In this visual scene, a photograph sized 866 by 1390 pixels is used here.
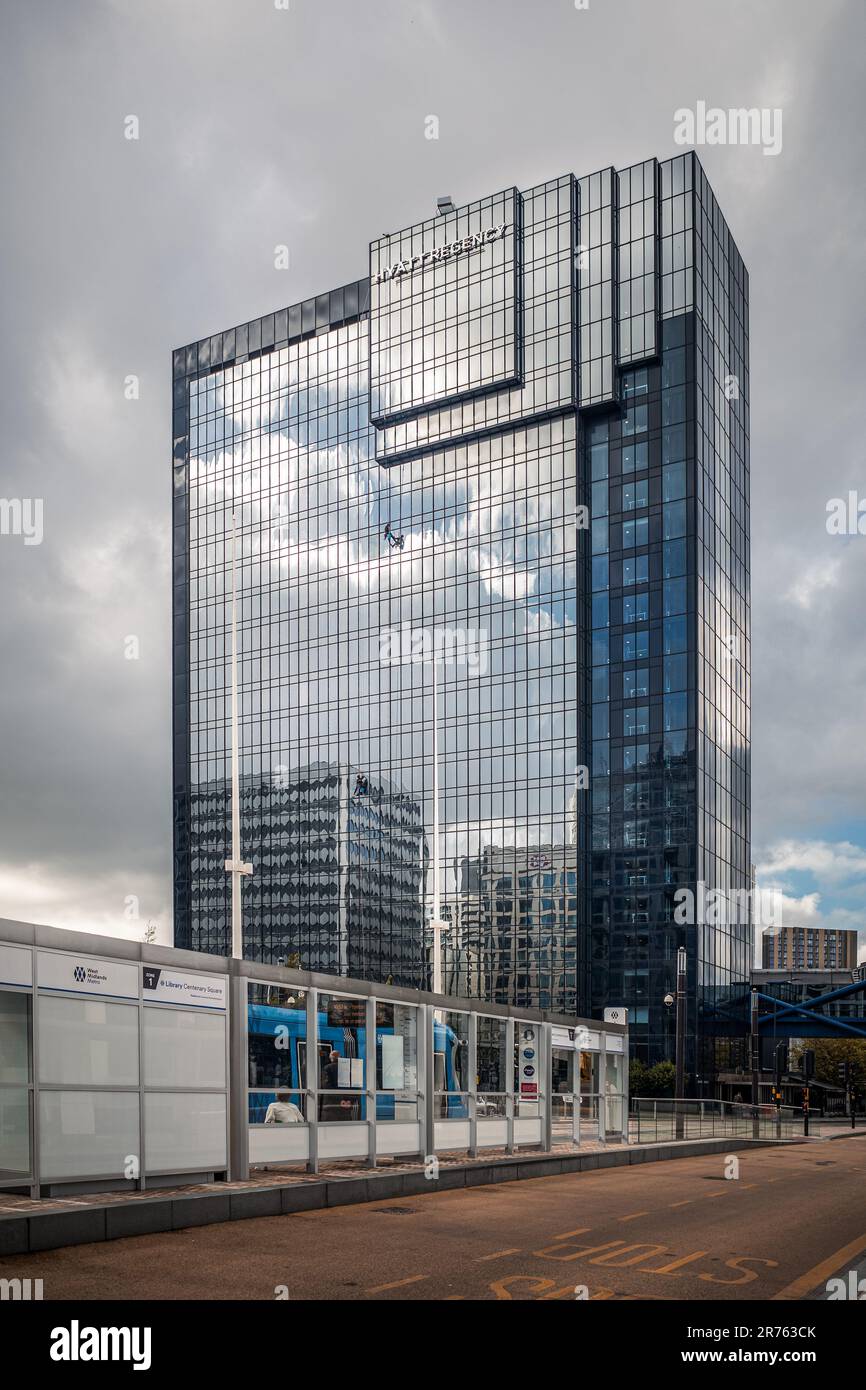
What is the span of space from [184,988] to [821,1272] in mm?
8474

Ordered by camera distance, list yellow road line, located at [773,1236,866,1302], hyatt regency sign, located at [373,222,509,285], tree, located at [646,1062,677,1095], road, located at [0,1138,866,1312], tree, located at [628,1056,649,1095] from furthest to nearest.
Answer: hyatt regency sign, located at [373,222,509,285]
tree, located at [646,1062,677,1095]
tree, located at [628,1056,649,1095]
yellow road line, located at [773,1236,866,1302]
road, located at [0,1138,866,1312]

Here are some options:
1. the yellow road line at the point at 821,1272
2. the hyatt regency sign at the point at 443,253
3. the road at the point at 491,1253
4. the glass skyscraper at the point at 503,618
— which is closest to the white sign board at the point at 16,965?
the road at the point at 491,1253

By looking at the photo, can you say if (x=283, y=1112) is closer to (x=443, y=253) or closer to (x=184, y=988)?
(x=184, y=988)

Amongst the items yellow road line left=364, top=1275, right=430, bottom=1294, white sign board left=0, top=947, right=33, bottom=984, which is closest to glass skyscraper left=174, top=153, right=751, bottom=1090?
white sign board left=0, top=947, right=33, bottom=984

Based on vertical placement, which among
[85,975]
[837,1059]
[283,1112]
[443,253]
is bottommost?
[837,1059]

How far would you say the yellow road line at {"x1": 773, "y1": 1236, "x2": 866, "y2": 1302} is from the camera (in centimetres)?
1100

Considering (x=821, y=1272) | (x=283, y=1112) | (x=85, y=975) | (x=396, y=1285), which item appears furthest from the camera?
(x=283, y=1112)

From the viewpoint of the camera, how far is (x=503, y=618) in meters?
93.1

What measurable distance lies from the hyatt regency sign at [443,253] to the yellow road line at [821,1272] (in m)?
89.8

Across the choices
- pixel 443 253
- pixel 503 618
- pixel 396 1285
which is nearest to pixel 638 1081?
pixel 503 618

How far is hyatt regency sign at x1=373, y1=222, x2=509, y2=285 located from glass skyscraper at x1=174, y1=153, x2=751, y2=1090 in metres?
0.21

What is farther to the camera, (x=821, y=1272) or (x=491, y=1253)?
(x=491, y=1253)
